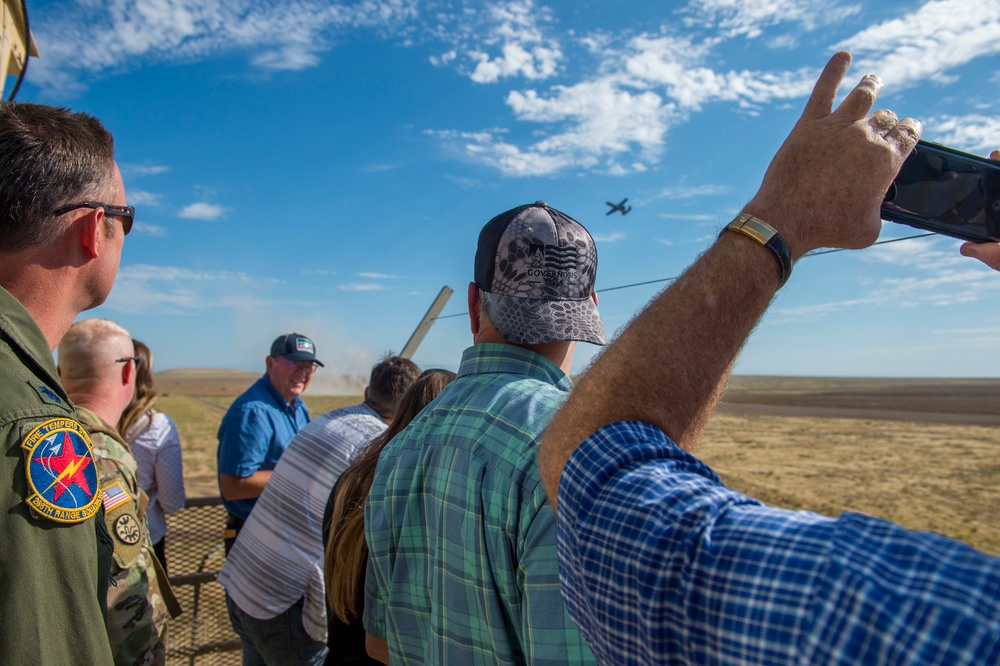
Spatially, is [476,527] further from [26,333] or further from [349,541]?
[26,333]

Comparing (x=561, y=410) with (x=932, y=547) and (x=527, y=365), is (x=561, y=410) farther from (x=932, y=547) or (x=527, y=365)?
(x=527, y=365)

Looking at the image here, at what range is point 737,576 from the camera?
0.76 metres

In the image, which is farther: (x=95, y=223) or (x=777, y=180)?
(x=95, y=223)

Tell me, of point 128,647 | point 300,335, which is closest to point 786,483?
point 300,335

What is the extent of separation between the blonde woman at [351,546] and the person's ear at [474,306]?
748 millimetres

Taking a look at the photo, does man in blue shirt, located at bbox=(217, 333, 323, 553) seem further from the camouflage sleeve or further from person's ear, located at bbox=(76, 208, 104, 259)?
person's ear, located at bbox=(76, 208, 104, 259)

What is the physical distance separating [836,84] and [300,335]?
15.1 feet

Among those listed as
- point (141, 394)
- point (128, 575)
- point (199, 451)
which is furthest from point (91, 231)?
point (199, 451)

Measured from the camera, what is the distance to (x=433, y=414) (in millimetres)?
1740

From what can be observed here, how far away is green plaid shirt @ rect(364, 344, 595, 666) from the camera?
4.30 feet

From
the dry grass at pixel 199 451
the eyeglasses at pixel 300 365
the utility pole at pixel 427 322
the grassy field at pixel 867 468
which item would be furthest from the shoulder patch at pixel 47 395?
the grassy field at pixel 867 468

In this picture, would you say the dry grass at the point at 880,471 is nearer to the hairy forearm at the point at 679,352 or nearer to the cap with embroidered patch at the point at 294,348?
the cap with embroidered patch at the point at 294,348

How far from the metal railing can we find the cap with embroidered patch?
42.7 inches

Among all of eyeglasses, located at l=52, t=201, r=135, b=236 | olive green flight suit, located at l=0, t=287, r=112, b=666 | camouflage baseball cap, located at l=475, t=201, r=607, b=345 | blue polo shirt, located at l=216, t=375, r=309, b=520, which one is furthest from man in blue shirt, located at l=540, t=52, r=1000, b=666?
blue polo shirt, located at l=216, t=375, r=309, b=520
